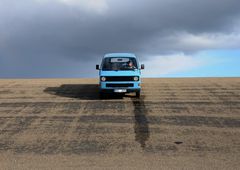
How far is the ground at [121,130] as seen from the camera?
9258mm

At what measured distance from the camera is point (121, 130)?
1232 cm

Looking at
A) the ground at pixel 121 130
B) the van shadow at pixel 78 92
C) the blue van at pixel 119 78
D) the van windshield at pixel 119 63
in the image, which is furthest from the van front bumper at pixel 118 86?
the van shadow at pixel 78 92

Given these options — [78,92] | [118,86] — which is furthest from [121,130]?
[78,92]

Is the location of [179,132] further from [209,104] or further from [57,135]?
[209,104]

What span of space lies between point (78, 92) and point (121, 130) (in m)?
9.31

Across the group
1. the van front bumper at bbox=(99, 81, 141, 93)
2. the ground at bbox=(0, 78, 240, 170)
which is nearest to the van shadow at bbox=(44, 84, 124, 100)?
the ground at bbox=(0, 78, 240, 170)

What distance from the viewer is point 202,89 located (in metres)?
21.4

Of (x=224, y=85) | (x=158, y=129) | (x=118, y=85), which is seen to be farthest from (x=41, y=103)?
(x=224, y=85)

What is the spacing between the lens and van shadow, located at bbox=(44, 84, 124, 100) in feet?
63.3

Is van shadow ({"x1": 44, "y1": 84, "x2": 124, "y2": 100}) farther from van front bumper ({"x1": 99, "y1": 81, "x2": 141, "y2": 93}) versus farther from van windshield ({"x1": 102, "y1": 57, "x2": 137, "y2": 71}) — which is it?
van windshield ({"x1": 102, "y1": 57, "x2": 137, "y2": 71})

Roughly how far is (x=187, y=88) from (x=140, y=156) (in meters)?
12.9

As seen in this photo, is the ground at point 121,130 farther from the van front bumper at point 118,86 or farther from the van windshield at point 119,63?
the van windshield at point 119,63

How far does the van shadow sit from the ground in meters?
0.06

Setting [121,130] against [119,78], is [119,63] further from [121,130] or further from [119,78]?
[121,130]
